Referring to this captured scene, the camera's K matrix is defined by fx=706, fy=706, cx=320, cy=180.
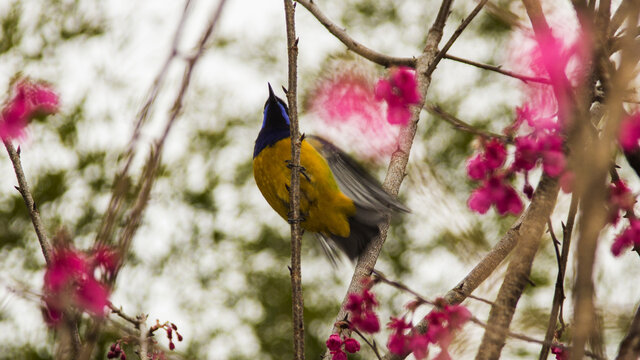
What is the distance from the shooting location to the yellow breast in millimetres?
3195

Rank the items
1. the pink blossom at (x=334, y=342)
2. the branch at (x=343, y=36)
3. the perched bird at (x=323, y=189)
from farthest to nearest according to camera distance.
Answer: the perched bird at (x=323, y=189) < the branch at (x=343, y=36) < the pink blossom at (x=334, y=342)

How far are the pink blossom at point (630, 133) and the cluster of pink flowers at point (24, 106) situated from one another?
54.5 inches

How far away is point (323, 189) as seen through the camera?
10.5 ft

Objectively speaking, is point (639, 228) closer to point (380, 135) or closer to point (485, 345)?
point (485, 345)

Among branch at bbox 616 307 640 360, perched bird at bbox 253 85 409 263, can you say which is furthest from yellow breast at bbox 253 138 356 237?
branch at bbox 616 307 640 360

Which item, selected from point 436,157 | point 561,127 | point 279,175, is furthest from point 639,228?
point 436,157

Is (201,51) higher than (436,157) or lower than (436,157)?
lower

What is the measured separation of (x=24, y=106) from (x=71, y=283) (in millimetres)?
703

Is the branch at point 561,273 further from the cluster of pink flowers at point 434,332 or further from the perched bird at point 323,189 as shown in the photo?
the perched bird at point 323,189

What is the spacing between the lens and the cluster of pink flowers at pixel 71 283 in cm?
111

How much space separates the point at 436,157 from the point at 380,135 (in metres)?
7.48

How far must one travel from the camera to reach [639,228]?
1.72 metres

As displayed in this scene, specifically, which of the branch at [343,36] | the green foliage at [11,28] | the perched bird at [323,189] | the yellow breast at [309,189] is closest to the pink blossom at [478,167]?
the branch at [343,36]

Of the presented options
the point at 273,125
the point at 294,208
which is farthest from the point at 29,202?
the point at 273,125
